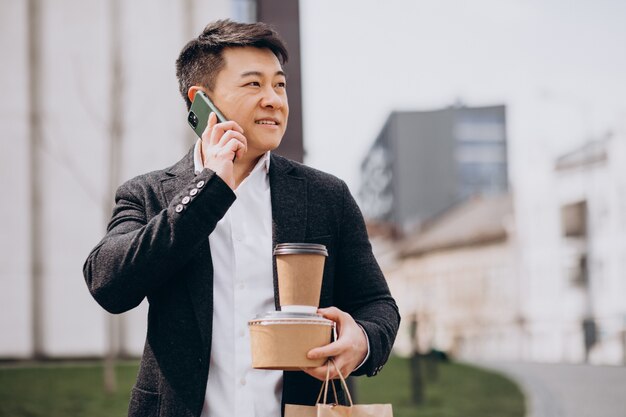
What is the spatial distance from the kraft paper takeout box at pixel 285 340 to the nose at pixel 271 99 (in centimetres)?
44

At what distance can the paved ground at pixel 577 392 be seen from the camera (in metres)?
10.9

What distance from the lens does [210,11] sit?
10477mm

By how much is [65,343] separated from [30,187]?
6.48 ft

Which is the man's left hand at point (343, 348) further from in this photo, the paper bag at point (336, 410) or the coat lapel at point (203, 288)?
the coat lapel at point (203, 288)

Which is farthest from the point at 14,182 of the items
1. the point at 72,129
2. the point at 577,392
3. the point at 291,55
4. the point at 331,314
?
the point at 331,314

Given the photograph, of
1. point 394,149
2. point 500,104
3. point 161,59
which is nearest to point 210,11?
point 161,59

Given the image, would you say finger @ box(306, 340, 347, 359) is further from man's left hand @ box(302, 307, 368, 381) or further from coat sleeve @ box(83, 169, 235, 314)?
coat sleeve @ box(83, 169, 235, 314)

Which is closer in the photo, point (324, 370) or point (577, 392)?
point (324, 370)

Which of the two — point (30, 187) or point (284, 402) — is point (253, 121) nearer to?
point (284, 402)

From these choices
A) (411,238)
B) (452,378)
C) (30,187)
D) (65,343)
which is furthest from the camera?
(411,238)

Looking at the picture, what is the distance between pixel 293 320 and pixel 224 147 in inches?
14.3

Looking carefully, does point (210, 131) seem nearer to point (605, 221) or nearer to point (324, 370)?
point (324, 370)

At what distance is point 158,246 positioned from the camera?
1.66m

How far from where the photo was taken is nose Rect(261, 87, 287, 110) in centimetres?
183
